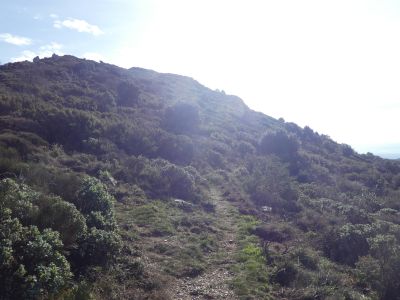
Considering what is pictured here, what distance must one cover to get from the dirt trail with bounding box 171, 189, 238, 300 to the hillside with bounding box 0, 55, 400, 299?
63 mm

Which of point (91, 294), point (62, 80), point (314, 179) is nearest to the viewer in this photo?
point (91, 294)

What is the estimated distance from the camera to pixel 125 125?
33.0 meters

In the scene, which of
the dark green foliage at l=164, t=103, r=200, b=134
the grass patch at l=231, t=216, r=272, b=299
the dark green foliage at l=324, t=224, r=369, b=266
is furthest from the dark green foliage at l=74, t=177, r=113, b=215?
the dark green foliage at l=164, t=103, r=200, b=134

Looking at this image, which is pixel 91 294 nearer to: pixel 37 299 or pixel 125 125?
pixel 37 299

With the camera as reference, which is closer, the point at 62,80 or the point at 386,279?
the point at 386,279

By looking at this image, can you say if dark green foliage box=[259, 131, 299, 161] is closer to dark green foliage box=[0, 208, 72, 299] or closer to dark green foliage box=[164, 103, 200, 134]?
dark green foliage box=[164, 103, 200, 134]

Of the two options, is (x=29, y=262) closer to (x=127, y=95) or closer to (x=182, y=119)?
(x=182, y=119)

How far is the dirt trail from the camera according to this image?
12.2 m

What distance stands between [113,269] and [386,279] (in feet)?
29.9

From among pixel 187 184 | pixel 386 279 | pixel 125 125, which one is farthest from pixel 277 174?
pixel 386 279

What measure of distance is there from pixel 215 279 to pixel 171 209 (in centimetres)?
746

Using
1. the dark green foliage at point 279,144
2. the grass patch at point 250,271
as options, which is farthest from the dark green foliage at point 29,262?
the dark green foliage at point 279,144

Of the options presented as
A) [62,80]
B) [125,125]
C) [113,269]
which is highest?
[62,80]

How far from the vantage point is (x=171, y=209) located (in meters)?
20.5
